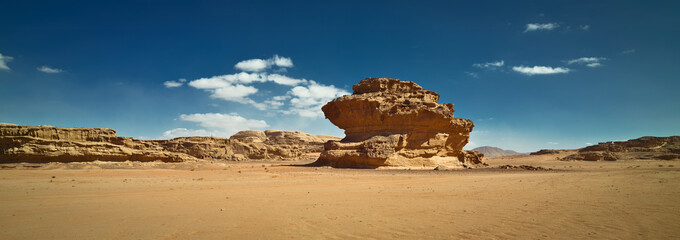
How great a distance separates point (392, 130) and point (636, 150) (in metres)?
46.0

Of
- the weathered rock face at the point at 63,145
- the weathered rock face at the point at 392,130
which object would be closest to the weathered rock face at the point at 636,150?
the weathered rock face at the point at 392,130

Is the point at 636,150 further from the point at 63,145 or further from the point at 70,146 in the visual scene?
the point at 63,145

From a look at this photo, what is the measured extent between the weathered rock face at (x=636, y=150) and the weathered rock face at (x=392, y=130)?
87.0 ft

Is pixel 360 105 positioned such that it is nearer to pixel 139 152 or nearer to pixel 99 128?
pixel 139 152

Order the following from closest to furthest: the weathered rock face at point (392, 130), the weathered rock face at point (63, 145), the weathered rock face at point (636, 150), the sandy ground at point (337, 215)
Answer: the sandy ground at point (337, 215) < the weathered rock face at point (63, 145) < the weathered rock face at point (392, 130) < the weathered rock face at point (636, 150)

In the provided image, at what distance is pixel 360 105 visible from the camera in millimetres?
26469

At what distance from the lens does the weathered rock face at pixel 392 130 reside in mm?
23703

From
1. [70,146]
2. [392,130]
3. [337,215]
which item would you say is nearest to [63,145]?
[70,146]

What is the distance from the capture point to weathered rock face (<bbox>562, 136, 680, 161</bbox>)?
4134 centimetres

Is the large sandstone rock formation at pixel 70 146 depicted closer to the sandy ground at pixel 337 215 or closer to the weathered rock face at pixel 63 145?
the weathered rock face at pixel 63 145

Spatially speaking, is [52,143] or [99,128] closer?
[52,143]

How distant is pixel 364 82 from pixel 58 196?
2366cm

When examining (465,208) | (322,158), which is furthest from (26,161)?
(465,208)

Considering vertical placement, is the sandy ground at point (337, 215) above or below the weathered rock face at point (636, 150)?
below
